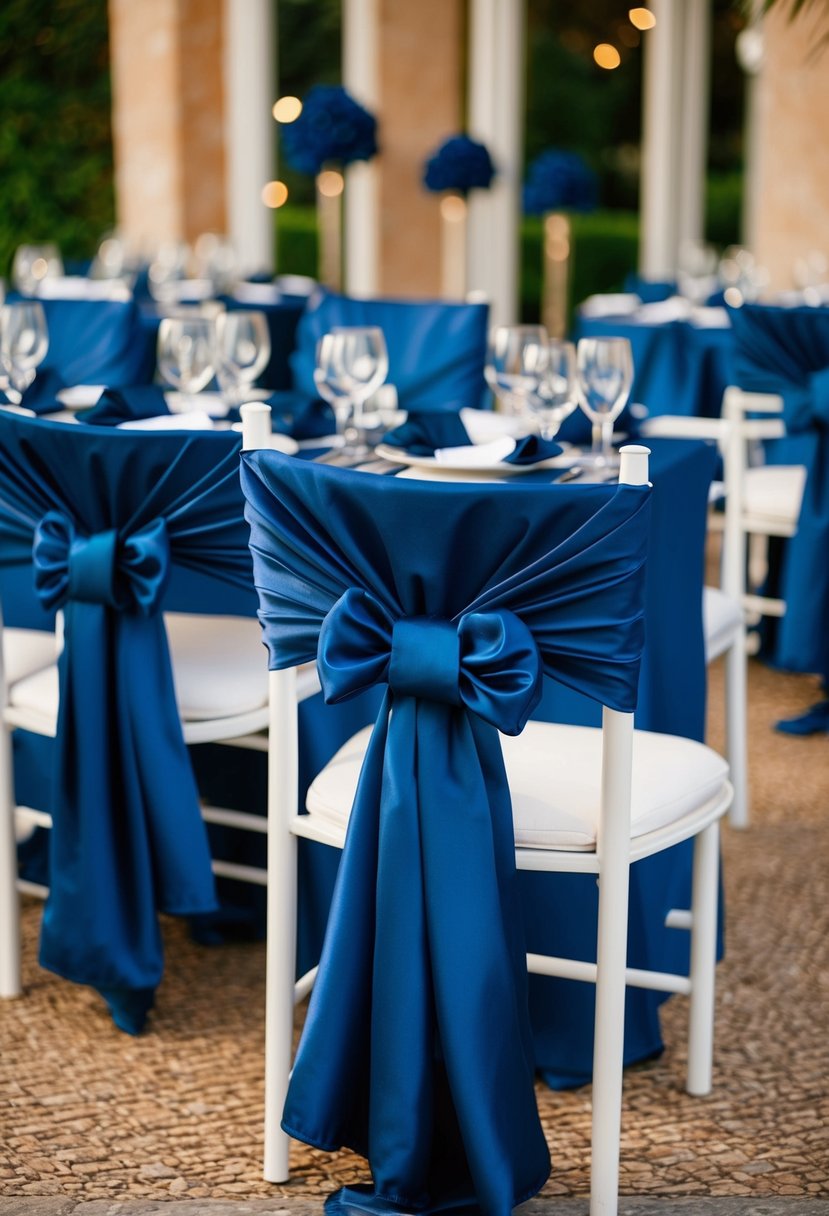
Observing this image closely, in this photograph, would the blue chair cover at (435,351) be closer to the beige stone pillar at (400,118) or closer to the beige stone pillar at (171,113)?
the beige stone pillar at (171,113)

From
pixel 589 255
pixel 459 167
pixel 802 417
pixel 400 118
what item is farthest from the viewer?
pixel 589 255

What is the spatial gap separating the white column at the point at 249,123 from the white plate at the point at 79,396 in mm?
5408

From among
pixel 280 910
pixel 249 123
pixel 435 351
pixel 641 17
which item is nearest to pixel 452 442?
pixel 280 910

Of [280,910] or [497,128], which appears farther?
[497,128]

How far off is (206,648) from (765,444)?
2971mm

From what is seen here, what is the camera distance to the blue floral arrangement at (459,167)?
24.4 ft

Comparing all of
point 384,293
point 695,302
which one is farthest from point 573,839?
point 384,293

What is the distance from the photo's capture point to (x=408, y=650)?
72.8 inches

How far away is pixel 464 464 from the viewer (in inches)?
101

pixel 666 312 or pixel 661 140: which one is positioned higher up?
pixel 661 140

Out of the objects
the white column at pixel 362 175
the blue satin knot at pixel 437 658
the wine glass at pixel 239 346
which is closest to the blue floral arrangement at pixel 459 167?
the white column at pixel 362 175

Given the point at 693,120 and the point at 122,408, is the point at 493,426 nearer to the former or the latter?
the point at 122,408

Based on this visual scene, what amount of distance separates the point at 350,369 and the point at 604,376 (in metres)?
0.53

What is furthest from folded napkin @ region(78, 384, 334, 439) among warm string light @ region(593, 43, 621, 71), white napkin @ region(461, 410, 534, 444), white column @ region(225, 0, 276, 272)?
warm string light @ region(593, 43, 621, 71)
